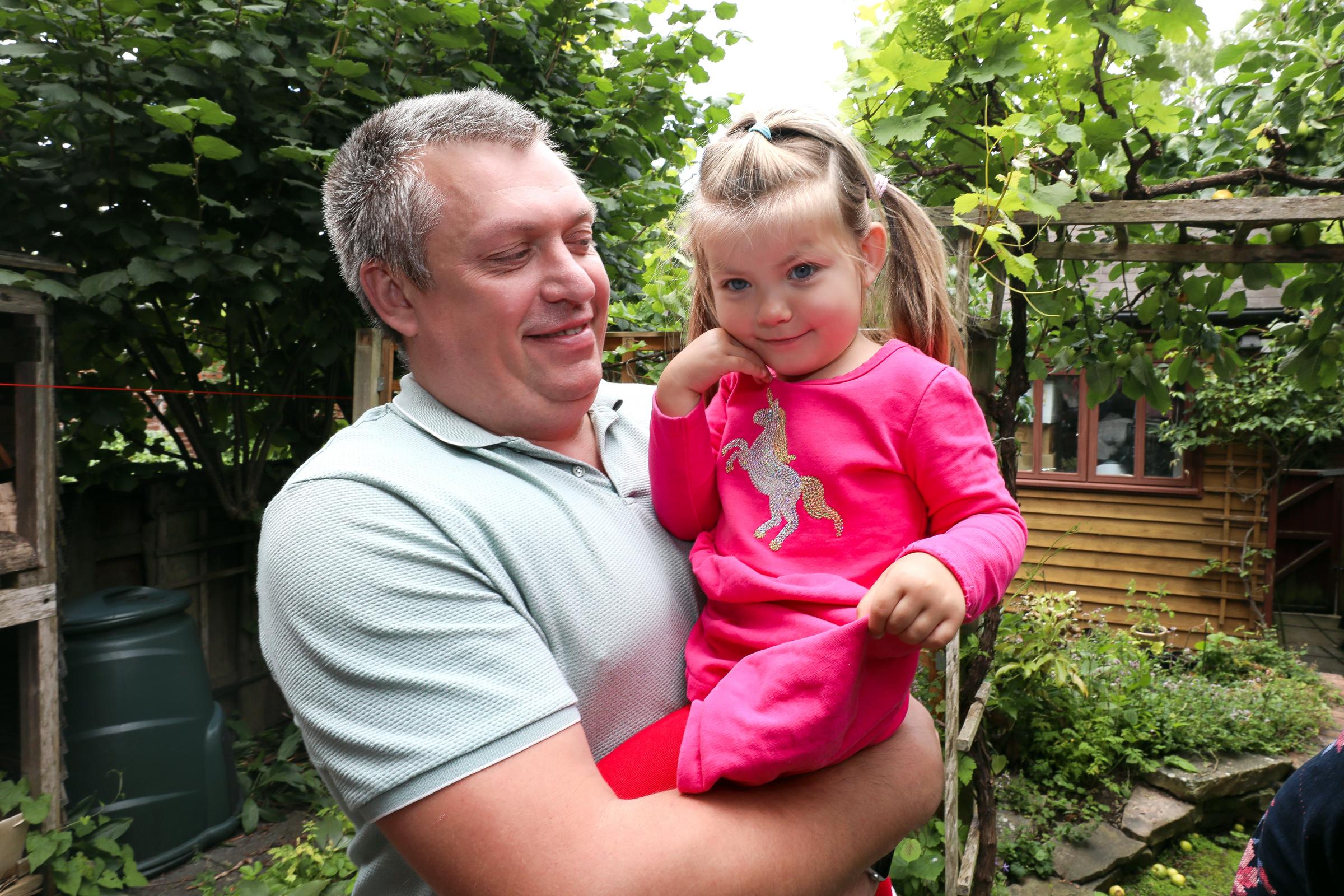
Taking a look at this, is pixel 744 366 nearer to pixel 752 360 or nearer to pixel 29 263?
pixel 752 360

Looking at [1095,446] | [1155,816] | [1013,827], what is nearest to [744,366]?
[1013,827]

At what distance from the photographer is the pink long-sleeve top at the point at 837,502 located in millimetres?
1093

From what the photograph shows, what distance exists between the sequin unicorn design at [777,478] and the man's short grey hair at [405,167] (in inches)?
21.7

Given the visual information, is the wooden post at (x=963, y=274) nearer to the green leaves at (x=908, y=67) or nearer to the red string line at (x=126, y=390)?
the green leaves at (x=908, y=67)

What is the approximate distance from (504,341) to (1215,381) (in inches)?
331

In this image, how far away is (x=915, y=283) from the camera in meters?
1.40

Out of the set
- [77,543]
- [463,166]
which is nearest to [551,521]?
[463,166]

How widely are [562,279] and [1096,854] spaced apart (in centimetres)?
433

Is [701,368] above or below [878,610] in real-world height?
above

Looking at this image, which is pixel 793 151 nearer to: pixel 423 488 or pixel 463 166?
pixel 463 166

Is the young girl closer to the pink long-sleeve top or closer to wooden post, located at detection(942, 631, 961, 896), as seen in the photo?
the pink long-sleeve top

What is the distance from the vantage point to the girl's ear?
4.17ft

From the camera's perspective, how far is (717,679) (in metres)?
1.17

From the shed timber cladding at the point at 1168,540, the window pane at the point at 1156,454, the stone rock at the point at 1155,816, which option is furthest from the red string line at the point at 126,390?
the window pane at the point at 1156,454
